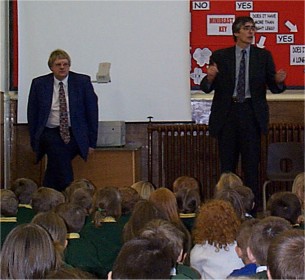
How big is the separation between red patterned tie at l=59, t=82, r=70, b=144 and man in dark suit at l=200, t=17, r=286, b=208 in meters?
1.18

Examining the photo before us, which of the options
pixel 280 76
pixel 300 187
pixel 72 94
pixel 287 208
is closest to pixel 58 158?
pixel 72 94

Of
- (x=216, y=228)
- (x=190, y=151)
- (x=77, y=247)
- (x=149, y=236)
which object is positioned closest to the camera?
(x=149, y=236)

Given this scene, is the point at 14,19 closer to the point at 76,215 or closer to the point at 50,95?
the point at 50,95

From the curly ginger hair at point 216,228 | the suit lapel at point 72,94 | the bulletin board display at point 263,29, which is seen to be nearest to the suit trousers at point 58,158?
the suit lapel at point 72,94

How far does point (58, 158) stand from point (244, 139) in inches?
58.9

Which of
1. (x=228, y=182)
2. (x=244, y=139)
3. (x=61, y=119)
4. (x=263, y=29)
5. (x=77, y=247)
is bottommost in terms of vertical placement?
(x=77, y=247)

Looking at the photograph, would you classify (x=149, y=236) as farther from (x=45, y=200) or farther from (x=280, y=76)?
(x=280, y=76)

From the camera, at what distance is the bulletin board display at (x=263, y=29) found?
6539 millimetres

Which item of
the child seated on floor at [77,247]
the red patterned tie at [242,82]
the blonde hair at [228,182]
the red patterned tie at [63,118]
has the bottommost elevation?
the child seated on floor at [77,247]

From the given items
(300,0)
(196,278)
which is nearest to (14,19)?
(300,0)

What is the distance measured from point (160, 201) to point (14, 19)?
3.86 metres

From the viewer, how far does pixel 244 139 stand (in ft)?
16.6

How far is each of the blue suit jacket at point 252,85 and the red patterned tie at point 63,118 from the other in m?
1.18

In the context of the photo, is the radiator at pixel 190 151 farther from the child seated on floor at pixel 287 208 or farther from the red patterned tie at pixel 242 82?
the child seated on floor at pixel 287 208
